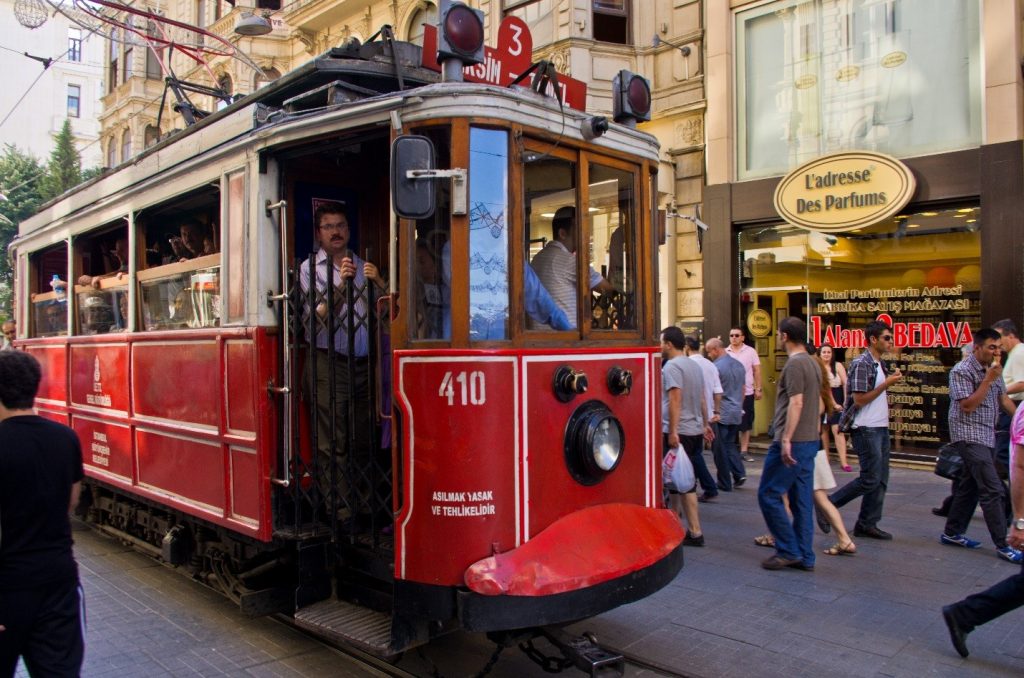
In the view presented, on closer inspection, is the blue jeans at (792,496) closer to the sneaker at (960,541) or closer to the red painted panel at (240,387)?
the sneaker at (960,541)

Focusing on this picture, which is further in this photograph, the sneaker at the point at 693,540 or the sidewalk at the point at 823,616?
the sneaker at the point at 693,540

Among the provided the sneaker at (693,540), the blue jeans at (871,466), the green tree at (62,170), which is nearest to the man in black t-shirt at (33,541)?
the sneaker at (693,540)

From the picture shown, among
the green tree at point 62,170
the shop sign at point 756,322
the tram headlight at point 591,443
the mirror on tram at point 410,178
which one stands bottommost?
the tram headlight at point 591,443

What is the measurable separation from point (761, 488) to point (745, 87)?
8271 millimetres

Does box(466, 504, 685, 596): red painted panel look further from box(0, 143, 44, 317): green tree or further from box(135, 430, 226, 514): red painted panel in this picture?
box(0, 143, 44, 317): green tree

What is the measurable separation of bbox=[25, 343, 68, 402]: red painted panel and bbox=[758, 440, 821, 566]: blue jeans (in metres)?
6.21

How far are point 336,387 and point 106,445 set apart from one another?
10.1 feet

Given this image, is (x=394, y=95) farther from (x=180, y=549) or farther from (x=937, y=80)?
(x=937, y=80)

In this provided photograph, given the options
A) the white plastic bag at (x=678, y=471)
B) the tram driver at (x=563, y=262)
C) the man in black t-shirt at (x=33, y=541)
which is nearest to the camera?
the man in black t-shirt at (x=33, y=541)

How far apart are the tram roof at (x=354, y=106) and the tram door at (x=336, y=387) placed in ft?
0.80

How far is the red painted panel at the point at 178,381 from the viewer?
5000 millimetres

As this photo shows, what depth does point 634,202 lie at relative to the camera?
461 cm

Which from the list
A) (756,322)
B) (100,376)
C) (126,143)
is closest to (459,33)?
(100,376)

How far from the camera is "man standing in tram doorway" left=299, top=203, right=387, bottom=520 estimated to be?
4383 millimetres
